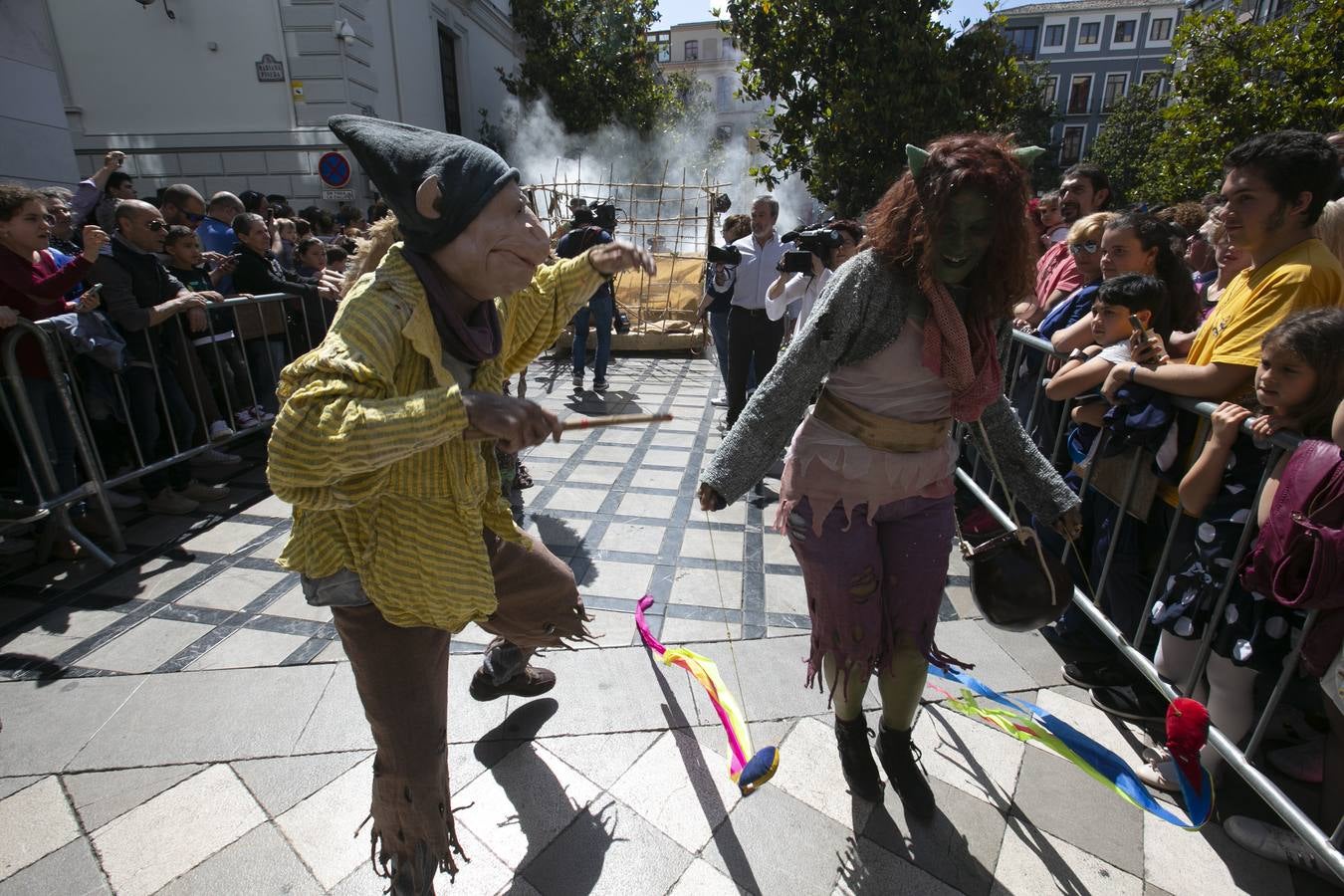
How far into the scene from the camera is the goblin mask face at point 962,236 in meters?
1.73

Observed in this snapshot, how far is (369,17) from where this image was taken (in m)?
14.4

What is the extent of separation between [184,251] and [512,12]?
2286cm

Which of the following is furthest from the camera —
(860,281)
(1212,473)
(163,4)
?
(163,4)

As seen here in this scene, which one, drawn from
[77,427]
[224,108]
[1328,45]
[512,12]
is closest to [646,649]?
[77,427]

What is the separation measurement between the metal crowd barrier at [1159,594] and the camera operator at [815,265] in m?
1.21

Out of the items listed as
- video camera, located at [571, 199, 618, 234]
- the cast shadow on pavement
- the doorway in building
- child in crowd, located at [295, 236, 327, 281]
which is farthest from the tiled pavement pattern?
the doorway in building

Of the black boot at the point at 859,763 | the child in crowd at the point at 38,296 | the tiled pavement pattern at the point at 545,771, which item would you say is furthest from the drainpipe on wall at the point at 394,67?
the black boot at the point at 859,763

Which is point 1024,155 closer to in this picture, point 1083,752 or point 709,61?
point 1083,752

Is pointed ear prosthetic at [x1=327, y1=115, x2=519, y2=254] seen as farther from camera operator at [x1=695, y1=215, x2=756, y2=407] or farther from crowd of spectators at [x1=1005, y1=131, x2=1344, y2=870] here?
camera operator at [x1=695, y1=215, x2=756, y2=407]

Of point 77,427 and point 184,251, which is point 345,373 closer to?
point 77,427

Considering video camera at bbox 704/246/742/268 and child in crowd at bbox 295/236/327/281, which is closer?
video camera at bbox 704/246/742/268

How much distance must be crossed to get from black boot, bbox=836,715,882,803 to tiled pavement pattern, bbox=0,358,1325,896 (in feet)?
0.17

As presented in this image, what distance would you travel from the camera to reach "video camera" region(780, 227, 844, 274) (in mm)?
4336

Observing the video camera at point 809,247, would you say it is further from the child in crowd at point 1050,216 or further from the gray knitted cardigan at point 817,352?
the gray knitted cardigan at point 817,352
